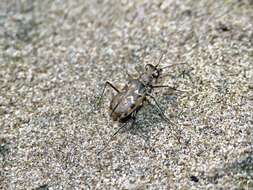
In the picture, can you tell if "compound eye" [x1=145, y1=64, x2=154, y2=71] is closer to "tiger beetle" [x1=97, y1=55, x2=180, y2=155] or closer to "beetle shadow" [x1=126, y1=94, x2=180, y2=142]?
"tiger beetle" [x1=97, y1=55, x2=180, y2=155]

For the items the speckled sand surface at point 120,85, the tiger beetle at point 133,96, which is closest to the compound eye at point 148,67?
the tiger beetle at point 133,96

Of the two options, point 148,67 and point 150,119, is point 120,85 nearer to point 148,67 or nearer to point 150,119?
point 148,67

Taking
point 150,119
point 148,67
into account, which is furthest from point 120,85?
point 150,119

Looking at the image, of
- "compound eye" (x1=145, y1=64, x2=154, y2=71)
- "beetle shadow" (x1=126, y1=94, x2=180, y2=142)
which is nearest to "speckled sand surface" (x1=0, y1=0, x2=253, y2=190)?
"beetle shadow" (x1=126, y1=94, x2=180, y2=142)

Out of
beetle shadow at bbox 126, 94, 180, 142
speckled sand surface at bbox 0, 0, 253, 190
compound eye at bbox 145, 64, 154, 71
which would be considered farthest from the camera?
compound eye at bbox 145, 64, 154, 71

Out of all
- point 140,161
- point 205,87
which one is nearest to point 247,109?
point 205,87

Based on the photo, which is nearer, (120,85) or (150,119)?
(150,119)

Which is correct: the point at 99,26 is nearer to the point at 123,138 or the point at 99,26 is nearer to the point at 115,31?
the point at 115,31

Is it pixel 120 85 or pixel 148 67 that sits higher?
pixel 148 67
